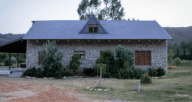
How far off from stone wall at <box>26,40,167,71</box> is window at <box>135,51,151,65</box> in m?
0.33

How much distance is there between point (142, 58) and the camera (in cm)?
1539

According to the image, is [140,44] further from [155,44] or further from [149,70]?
[149,70]

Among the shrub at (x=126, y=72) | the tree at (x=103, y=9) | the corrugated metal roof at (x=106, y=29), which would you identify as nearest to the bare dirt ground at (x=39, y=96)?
the shrub at (x=126, y=72)

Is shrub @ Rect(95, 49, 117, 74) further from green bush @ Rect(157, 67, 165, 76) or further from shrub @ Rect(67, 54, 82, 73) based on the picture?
green bush @ Rect(157, 67, 165, 76)

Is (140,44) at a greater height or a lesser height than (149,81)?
greater

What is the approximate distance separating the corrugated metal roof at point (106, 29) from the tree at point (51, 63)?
214 cm

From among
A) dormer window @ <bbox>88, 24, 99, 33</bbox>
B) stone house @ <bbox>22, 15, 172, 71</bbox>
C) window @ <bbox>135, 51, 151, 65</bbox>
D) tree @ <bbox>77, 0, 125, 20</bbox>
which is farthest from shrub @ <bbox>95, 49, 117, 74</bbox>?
tree @ <bbox>77, 0, 125, 20</bbox>

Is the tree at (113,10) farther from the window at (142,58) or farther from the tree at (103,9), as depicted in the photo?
the window at (142,58)

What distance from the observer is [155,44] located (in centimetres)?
1540

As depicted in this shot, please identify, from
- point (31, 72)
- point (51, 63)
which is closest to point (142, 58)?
point (51, 63)

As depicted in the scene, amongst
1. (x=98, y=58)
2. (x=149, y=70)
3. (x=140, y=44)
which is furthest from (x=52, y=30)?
(x=149, y=70)

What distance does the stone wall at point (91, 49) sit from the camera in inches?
598

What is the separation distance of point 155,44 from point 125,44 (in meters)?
3.13

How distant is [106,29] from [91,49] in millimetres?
3177
